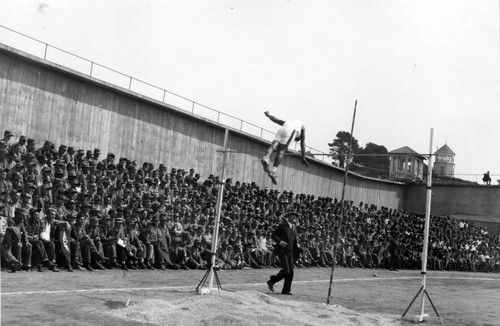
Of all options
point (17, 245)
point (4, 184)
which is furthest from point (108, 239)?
point (4, 184)

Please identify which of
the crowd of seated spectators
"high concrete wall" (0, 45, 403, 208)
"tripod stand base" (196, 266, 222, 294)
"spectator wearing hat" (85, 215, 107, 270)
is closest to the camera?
"tripod stand base" (196, 266, 222, 294)

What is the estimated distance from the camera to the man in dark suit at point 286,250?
14.0m

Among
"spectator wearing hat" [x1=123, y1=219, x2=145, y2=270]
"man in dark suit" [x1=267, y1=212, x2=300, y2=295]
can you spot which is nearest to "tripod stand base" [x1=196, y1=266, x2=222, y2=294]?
"man in dark suit" [x1=267, y1=212, x2=300, y2=295]

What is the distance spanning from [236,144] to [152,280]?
13392mm

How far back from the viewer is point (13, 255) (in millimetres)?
12461

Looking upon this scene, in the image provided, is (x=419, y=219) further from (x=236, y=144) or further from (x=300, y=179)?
(x=236, y=144)

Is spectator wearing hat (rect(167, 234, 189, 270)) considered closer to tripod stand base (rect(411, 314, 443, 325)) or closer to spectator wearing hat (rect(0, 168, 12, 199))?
spectator wearing hat (rect(0, 168, 12, 199))

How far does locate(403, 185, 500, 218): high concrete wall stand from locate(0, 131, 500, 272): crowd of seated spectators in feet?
53.7

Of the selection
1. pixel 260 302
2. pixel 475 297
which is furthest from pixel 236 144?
pixel 260 302

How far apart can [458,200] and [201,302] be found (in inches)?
1413

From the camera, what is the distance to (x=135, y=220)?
15.6 meters

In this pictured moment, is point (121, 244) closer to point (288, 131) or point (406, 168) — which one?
point (288, 131)

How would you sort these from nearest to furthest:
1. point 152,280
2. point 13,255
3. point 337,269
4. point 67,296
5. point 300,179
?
1. point 67,296
2. point 13,255
3. point 152,280
4. point 337,269
5. point 300,179

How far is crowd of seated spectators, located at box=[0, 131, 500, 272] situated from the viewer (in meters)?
13.0
